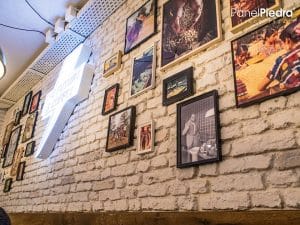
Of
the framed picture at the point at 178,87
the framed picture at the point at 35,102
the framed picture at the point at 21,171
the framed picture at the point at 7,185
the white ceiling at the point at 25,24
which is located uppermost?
the white ceiling at the point at 25,24

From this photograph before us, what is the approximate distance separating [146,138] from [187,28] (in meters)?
0.79

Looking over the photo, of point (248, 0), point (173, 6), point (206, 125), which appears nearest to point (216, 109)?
point (206, 125)

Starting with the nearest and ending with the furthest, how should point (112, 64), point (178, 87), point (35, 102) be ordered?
point (178, 87) → point (112, 64) → point (35, 102)

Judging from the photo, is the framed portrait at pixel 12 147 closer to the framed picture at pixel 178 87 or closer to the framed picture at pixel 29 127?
the framed picture at pixel 29 127

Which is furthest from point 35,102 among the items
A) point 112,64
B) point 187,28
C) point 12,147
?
point 187,28

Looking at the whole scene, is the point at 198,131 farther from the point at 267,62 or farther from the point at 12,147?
the point at 12,147

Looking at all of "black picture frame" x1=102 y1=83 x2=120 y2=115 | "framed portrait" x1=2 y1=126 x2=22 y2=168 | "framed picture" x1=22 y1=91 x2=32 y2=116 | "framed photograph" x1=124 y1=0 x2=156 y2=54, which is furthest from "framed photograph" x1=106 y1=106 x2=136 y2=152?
"framed picture" x1=22 y1=91 x2=32 y2=116

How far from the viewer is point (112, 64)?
2.53 meters

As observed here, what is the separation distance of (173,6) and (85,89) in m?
1.24

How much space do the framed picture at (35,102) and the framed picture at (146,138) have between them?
2.69 meters

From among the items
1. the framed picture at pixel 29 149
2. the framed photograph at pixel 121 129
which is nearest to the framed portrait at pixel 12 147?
Result: the framed picture at pixel 29 149

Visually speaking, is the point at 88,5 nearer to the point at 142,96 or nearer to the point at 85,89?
the point at 85,89

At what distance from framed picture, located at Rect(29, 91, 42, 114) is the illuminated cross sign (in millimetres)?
977

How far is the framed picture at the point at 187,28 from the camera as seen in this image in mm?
1660
